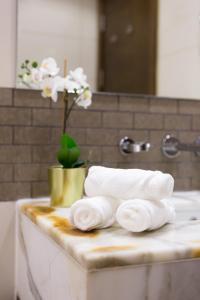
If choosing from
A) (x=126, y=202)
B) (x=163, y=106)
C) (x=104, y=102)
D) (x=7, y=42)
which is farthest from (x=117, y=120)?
(x=126, y=202)

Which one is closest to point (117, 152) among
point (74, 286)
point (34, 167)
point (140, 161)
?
point (140, 161)

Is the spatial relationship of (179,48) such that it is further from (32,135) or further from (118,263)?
(118,263)

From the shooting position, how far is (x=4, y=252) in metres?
0.99

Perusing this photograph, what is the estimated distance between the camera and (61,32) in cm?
107

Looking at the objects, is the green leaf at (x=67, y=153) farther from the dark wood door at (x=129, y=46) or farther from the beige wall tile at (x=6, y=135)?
the dark wood door at (x=129, y=46)

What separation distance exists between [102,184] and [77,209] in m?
0.08

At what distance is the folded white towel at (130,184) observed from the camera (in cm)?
65

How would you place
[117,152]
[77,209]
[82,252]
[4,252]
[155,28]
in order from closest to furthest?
[82,252], [77,209], [4,252], [117,152], [155,28]

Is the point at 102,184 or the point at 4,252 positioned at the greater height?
the point at 102,184

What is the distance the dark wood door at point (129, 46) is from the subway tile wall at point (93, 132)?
0.06 metres

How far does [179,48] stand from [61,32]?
43 cm

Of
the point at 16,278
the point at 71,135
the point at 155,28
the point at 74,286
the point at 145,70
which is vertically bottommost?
the point at 16,278

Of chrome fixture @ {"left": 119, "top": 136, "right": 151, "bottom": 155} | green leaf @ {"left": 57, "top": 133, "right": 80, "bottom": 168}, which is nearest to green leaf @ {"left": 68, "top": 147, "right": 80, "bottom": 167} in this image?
green leaf @ {"left": 57, "top": 133, "right": 80, "bottom": 168}

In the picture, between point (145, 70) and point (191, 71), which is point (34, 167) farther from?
point (191, 71)
